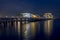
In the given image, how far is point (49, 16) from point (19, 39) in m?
108

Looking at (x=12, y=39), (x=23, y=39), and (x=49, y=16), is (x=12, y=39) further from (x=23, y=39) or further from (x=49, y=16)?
(x=49, y=16)

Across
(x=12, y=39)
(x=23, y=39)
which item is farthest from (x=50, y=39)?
(x=12, y=39)

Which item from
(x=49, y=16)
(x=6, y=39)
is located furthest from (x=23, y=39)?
(x=49, y=16)

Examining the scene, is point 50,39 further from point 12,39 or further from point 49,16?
point 49,16

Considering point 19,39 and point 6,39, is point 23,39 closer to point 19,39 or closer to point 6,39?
point 19,39

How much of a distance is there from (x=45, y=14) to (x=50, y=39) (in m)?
112

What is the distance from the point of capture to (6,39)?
15.1 meters

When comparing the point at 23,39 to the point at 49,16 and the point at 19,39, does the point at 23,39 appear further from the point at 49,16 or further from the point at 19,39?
the point at 49,16

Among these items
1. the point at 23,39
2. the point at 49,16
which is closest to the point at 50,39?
the point at 23,39

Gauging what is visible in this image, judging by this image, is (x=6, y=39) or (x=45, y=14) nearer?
(x=6, y=39)

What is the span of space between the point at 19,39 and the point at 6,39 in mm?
1214

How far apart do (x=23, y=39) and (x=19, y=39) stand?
35cm

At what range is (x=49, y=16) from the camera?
122m

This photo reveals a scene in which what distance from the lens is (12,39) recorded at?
49.4ft
